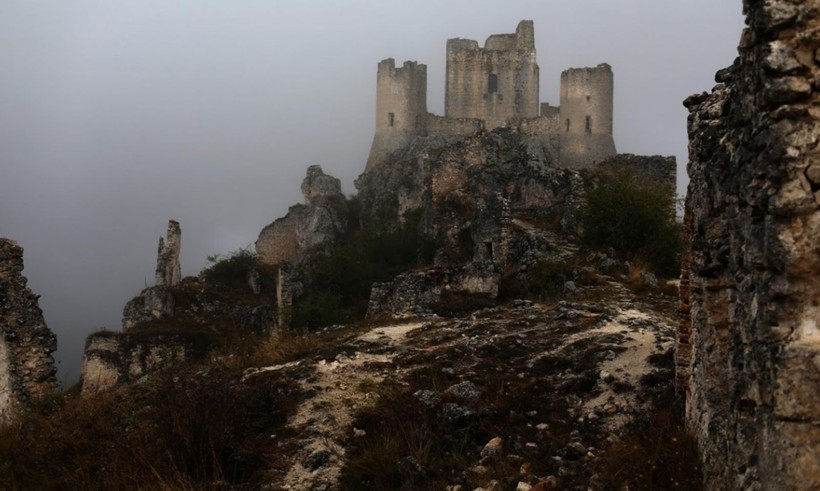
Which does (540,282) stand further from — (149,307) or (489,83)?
(489,83)

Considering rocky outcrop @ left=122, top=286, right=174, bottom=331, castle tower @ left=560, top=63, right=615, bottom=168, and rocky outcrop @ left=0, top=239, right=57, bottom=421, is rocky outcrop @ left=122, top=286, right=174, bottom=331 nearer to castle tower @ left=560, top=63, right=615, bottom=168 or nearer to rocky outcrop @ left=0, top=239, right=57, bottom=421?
rocky outcrop @ left=0, top=239, right=57, bottom=421

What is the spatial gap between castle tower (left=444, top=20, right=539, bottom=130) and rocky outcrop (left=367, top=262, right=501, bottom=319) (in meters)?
26.4

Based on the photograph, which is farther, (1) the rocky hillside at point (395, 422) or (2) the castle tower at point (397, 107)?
(2) the castle tower at point (397, 107)

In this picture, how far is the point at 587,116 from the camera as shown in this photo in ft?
130

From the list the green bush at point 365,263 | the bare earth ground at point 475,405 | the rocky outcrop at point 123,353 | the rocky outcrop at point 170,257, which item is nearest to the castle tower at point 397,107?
the green bush at point 365,263

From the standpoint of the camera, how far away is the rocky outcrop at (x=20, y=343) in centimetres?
1098

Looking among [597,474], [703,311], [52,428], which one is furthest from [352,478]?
[52,428]

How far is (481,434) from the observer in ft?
21.8

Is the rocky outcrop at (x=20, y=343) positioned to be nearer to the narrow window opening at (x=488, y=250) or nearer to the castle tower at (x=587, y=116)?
the narrow window opening at (x=488, y=250)

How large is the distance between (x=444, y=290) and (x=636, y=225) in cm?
508

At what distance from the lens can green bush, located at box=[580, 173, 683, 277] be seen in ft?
56.2

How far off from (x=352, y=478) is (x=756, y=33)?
4501 mm

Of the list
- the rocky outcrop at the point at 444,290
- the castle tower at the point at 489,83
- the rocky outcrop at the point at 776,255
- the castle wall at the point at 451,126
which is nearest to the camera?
the rocky outcrop at the point at 776,255

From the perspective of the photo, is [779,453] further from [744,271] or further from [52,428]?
[52,428]
